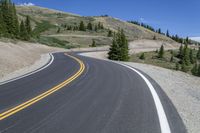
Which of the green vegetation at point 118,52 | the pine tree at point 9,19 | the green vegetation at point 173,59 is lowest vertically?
the green vegetation at point 173,59

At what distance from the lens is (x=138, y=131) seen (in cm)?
600

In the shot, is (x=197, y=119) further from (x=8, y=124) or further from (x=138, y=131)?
(x=8, y=124)

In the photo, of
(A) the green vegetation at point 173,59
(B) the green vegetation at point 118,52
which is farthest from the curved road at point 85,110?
(A) the green vegetation at point 173,59

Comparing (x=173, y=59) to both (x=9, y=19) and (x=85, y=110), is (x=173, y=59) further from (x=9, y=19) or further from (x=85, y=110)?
(x=85, y=110)

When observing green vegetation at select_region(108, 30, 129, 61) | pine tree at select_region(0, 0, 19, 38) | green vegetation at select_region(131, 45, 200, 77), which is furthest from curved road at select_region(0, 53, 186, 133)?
green vegetation at select_region(131, 45, 200, 77)

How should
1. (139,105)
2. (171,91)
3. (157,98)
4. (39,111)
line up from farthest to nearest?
1. (171,91)
2. (157,98)
3. (139,105)
4. (39,111)

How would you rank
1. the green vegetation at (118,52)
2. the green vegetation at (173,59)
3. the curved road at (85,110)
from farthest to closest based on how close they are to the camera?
1. the green vegetation at (173,59)
2. the green vegetation at (118,52)
3. the curved road at (85,110)

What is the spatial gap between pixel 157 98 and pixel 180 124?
2.96 m

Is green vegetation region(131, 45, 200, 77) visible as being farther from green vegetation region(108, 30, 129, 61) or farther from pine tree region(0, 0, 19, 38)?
pine tree region(0, 0, 19, 38)

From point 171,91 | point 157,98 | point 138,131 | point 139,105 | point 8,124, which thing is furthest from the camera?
point 171,91

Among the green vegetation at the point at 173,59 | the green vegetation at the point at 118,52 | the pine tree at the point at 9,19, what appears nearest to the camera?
the green vegetation at the point at 118,52

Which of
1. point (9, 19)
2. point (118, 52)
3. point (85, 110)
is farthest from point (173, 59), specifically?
point (85, 110)

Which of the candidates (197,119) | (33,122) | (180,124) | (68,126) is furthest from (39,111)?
(197,119)

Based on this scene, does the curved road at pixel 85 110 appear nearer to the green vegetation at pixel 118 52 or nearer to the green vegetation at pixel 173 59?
the green vegetation at pixel 118 52
